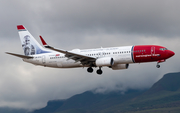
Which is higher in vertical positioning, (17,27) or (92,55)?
(17,27)

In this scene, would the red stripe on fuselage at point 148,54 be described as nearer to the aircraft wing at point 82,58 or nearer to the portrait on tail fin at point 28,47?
the aircraft wing at point 82,58

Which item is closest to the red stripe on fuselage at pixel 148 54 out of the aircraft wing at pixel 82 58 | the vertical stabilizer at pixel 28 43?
the aircraft wing at pixel 82 58

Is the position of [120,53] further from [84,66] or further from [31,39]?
[31,39]

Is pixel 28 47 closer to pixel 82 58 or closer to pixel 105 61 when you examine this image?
pixel 82 58

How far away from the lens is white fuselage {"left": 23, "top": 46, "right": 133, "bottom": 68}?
79.4 m

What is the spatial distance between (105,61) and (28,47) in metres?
25.9

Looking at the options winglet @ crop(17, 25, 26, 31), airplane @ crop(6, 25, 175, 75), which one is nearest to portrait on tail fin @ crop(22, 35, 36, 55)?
airplane @ crop(6, 25, 175, 75)

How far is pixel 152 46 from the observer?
79.2 m

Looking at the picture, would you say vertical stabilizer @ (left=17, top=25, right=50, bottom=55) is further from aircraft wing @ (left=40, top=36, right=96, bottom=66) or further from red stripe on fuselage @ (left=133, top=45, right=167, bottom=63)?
red stripe on fuselage @ (left=133, top=45, right=167, bottom=63)

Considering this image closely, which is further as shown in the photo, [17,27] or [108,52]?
[17,27]

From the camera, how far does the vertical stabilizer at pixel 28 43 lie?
304ft

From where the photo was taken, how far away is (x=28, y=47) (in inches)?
3708

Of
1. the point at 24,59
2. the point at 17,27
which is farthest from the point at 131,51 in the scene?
the point at 17,27

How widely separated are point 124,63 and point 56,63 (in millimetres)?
17943
